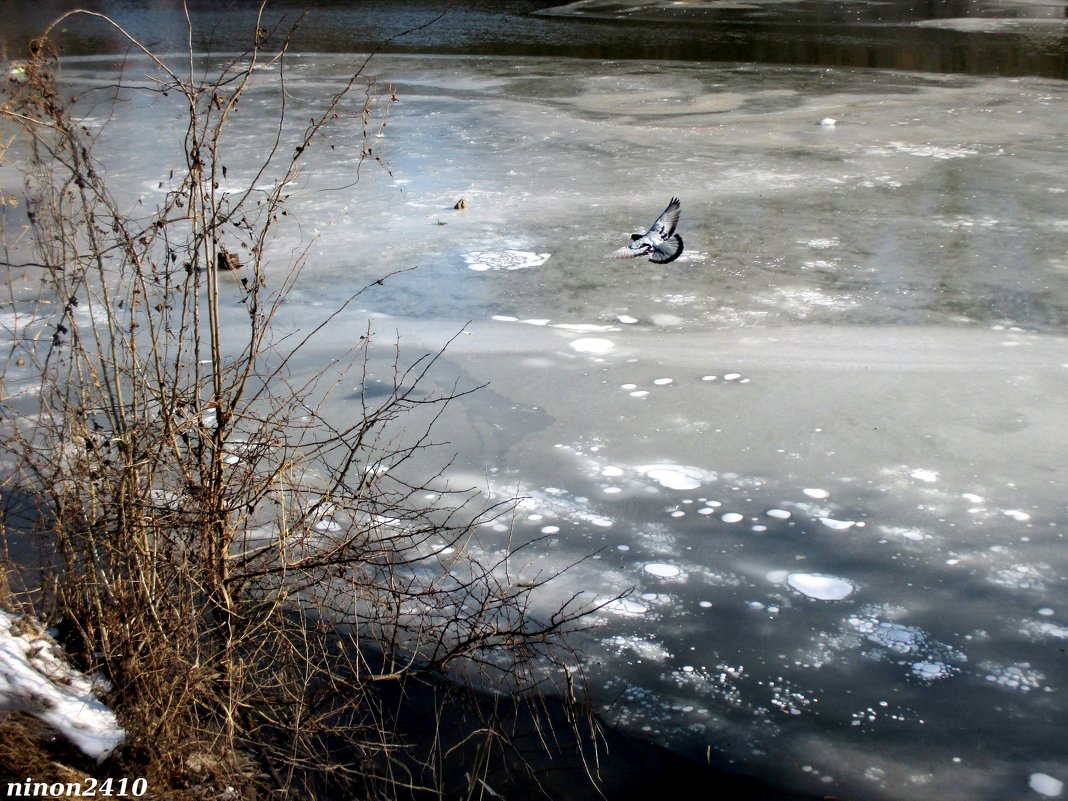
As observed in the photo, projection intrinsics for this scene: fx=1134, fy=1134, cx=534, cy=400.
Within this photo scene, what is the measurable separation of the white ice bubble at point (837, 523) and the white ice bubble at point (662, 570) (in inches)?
21.7

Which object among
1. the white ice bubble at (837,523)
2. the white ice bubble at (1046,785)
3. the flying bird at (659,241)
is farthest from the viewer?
the flying bird at (659,241)

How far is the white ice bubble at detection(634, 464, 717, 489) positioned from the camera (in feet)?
12.7

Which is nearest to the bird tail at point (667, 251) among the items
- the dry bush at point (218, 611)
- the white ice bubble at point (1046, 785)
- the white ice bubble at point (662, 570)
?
the white ice bubble at point (662, 570)

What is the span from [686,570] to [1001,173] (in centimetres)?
540

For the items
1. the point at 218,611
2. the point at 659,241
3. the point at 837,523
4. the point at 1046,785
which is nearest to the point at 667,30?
the point at 659,241

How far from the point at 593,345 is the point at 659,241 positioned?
1.13 metres

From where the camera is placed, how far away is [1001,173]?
25.0 feet

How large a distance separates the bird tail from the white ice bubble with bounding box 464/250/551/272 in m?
0.59

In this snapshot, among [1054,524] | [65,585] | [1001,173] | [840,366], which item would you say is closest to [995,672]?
[1054,524]

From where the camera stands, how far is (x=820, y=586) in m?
3.32

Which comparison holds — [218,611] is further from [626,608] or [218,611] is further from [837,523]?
[837,523]

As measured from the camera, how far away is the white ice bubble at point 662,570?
3.39 metres

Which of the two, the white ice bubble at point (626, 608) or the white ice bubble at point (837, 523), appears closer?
→ the white ice bubble at point (626, 608)

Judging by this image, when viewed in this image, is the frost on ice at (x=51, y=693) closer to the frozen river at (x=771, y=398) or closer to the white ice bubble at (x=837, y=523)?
the frozen river at (x=771, y=398)
